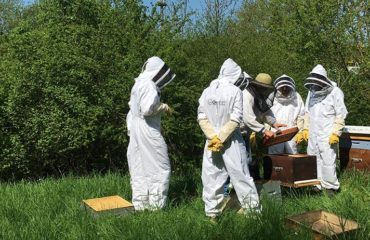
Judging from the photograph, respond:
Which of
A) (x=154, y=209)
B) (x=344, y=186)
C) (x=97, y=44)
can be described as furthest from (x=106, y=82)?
(x=344, y=186)

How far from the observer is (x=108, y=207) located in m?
5.65

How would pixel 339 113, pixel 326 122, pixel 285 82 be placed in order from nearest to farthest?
pixel 339 113 → pixel 326 122 → pixel 285 82

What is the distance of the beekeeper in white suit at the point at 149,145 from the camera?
6008 millimetres

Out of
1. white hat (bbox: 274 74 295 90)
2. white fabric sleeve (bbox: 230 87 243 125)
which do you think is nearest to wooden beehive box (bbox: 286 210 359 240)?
white fabric sleeve (bbox: 230 87 243 125)

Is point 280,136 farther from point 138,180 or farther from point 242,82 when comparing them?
point 138,180

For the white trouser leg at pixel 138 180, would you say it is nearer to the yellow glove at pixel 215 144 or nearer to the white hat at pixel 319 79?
the yellow glove at pixel 215 144

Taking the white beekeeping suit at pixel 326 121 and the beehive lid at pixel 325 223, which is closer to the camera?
the beehive lid at pixel 325 223

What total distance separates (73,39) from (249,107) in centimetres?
495

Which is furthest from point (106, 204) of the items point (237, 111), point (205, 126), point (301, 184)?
point (301, 184)

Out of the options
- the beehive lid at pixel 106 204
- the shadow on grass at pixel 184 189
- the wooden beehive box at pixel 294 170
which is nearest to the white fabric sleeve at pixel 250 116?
the wooden beehive box at pixel 294 170

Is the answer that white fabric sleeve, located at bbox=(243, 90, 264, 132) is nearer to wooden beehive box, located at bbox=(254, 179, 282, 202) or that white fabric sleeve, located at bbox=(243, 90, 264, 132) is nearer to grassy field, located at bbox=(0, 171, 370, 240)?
wooden beehive box, located at bbox=(254, 179, 282, 202)

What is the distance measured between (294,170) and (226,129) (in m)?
1.69

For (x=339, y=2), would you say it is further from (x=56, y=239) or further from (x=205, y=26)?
(x=56, y=239)

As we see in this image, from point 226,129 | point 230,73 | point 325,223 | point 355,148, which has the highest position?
point 230,73
